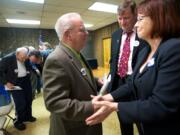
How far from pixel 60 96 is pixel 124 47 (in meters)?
1.16

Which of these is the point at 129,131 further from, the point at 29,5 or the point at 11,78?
the point at 29,5

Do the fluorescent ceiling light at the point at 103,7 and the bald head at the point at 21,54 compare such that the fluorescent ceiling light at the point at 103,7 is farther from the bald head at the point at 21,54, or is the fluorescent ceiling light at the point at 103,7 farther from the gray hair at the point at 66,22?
the gray hair at the point at 66,22

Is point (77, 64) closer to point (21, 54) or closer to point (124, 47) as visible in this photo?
point (124, 47)

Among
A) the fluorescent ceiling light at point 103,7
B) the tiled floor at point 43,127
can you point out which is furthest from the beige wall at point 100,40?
the tiled floor at point 43,127

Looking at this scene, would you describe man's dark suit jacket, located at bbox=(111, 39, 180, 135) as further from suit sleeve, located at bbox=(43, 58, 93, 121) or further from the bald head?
the bald head

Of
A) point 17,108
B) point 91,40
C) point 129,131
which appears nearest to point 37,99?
point 17,108

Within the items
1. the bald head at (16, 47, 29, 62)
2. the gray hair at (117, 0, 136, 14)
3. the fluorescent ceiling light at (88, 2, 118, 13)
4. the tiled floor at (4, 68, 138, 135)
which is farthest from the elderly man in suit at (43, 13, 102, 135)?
the fluorescent ceiling light at (88, 2, 118, 13)

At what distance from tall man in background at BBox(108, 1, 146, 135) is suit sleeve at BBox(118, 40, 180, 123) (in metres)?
0.99

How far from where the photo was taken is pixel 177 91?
969mm

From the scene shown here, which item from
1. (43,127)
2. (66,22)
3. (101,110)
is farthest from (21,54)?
(101,110)

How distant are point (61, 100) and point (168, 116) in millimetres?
598

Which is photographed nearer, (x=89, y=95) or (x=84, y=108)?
(x=84, y=108)

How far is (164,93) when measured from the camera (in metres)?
0.98

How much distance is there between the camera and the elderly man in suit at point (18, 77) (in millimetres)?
3545
